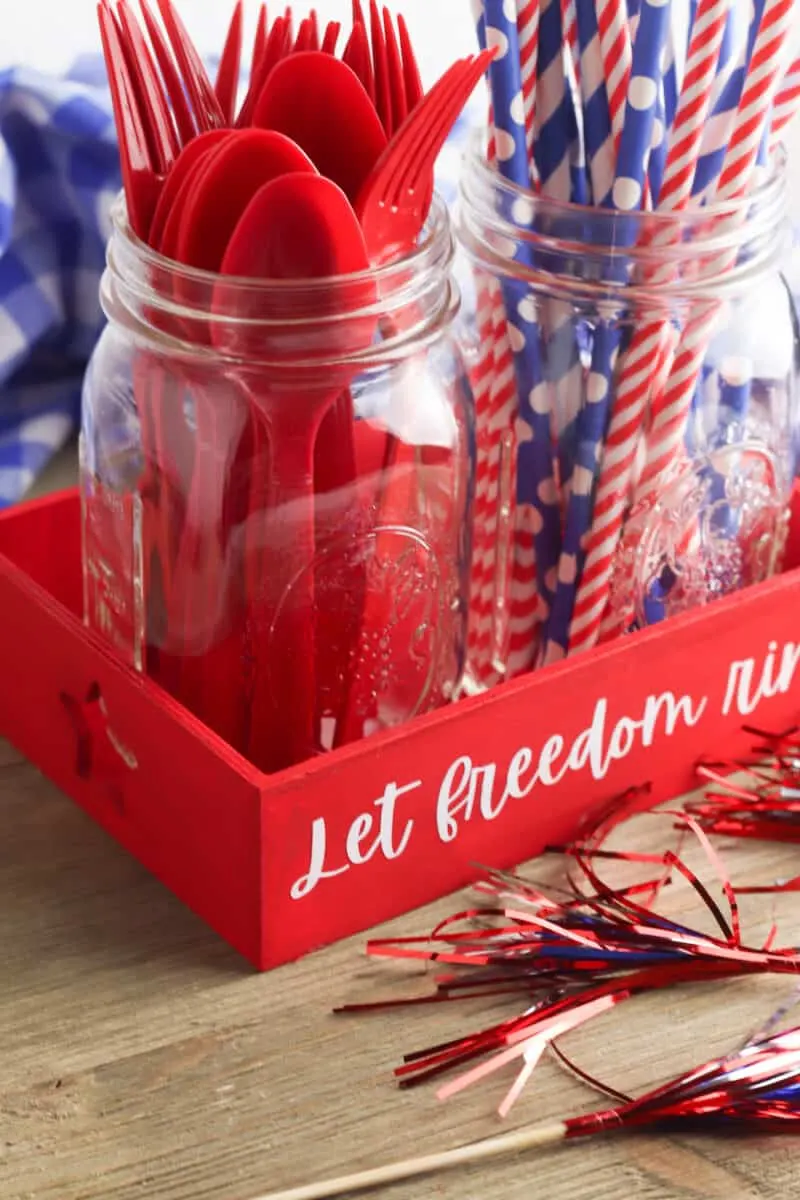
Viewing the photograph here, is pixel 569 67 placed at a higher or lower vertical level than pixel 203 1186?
higher

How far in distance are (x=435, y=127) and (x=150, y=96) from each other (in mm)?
91

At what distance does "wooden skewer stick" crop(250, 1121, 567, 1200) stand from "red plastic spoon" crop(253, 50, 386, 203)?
28 cm

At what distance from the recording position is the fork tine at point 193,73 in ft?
1.74

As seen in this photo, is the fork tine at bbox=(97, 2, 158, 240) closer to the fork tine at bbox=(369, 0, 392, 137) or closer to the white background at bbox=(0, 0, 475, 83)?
the fork tine at bbox=(369, 0, 392, 137)

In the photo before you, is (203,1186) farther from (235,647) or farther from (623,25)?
(623,25)

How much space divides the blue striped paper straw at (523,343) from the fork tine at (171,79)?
98 mm

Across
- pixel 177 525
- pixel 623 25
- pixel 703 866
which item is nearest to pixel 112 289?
pixel 177 525

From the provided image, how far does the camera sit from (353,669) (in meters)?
0.57

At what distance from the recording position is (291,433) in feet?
1.70

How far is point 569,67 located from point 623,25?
0.11 feet

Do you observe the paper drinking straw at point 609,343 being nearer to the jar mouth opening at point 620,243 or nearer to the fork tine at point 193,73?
the jar mouth opening at point 620,243

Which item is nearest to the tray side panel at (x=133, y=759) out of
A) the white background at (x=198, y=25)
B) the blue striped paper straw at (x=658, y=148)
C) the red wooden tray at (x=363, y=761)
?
the red wooden tray at (x=363, y=761)

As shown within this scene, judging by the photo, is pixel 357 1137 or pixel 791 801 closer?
pixel 357 1137

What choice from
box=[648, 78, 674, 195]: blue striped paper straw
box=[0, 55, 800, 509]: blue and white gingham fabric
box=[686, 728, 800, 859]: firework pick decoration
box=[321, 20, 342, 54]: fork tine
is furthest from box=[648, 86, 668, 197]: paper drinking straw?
box=[0, 55, 800, 509]: blue and white gingham fabric
